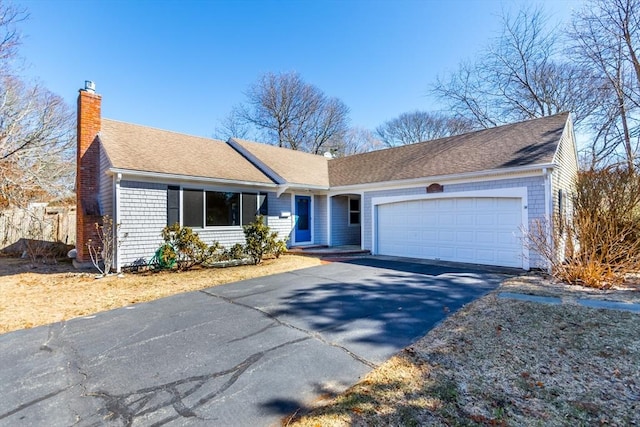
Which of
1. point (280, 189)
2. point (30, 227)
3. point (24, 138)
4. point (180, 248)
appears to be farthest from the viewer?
point (24, 138)

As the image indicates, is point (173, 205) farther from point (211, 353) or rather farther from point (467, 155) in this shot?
point (467, 155)

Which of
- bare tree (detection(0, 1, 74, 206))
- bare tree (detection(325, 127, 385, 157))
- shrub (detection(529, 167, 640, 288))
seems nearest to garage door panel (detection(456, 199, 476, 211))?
shrub (detection(529, 167, 640, 288))

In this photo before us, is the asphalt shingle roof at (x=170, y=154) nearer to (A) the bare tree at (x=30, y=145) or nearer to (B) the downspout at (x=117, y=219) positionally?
(B) the downspout at (x=117, y=219)

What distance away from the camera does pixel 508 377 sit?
119 inches

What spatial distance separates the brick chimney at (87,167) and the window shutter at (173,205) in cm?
256

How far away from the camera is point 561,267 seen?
714 centimetres

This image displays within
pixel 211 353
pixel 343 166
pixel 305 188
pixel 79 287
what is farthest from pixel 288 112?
pixel 211 353

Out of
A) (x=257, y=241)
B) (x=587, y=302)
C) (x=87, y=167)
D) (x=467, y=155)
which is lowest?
(x=587, y=302)

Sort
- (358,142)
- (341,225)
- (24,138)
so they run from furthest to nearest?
(358,142) → (341,225) → (24,138)

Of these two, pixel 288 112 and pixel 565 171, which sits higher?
pixel 288 112

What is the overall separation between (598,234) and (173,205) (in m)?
10.9

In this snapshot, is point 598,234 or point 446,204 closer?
point 598,234

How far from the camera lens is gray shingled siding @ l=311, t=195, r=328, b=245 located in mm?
13836

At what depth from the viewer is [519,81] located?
21.4 metres
